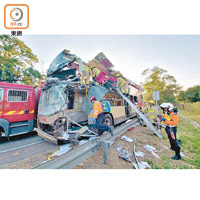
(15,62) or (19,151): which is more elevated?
(15,62)

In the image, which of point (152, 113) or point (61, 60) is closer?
point (61, 60)

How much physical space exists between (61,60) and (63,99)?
1.40m

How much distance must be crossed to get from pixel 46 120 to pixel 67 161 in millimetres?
1874

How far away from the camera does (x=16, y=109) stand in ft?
12.0

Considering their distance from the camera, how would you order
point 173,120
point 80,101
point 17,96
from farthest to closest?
point 17,96
point 80,101
point 173,120

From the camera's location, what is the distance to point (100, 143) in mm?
A: 2045

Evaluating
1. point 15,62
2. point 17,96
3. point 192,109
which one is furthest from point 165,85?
point 15,62

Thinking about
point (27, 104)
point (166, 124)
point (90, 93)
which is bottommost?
point (166, 124)

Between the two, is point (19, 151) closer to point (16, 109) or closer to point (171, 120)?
point (16, 109)

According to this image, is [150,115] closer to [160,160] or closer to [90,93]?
[160,160]

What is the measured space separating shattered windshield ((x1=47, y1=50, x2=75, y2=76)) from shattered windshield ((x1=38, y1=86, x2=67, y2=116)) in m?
0.77

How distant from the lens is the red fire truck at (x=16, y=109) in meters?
3.38

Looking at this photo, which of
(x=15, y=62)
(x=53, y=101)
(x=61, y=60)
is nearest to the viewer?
(x=53, y=101)

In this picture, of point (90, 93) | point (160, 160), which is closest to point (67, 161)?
point (90, 93)
